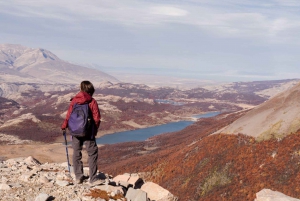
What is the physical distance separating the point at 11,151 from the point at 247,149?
82907 millimetres

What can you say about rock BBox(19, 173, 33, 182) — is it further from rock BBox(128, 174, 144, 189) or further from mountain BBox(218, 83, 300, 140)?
mountain BBox(218, 83, 300, 140)

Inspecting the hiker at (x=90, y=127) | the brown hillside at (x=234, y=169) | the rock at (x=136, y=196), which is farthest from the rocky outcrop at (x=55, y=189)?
the brown hillside at (x=234, y=169)

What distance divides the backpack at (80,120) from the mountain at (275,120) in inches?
921

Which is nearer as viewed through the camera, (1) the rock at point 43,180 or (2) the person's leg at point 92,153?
(2) the person's leg at point 92,153

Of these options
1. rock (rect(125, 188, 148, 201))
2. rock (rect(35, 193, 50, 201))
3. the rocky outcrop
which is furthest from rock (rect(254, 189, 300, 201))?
rock (rect(35, 193, 50, 201))

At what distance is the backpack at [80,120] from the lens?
12180mm

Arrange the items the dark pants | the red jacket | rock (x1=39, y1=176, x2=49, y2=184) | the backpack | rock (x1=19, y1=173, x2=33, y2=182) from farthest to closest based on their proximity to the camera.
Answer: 1. rock (x1=19, y1=173, x2=33, y2=182)
2. rock (x1=39, y1=176, x2=49, y2=184)
3. the dark pants
4. the red jacket
5. the backpack

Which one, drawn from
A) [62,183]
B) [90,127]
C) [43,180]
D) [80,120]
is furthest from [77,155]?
[43,180]

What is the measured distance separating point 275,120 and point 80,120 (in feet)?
87.6

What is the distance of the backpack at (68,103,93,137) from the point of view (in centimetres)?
1218

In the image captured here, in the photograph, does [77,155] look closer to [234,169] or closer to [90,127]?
[90,127]

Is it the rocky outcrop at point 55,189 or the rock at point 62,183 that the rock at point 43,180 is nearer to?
the rocky outcrop at point 55,189

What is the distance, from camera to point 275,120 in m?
32.2

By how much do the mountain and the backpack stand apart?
23.4 m
